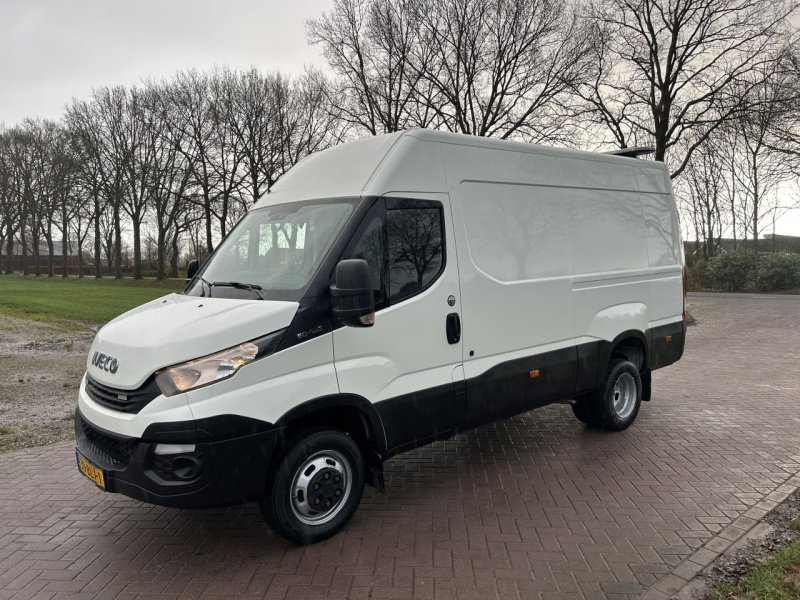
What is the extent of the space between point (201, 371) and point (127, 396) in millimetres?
534

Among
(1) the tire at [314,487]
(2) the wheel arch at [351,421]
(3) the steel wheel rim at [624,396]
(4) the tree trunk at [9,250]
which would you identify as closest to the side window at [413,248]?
(2) the wheel arch at [351,421]

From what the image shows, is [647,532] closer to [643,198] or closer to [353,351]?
[353,351]

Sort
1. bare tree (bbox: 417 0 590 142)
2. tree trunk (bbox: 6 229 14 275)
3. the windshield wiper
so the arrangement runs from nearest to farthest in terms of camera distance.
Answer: the windshield wiper
bare tree (bbox: 417 0 590 142)
tree trunk (bbox: 6 229 14 275)

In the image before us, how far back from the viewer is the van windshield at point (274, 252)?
→ 144 inches

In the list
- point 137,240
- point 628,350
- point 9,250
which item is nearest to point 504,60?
point 628,350

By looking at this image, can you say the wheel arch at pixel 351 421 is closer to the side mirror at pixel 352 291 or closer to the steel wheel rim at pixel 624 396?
the side mirror at pixel 352 291

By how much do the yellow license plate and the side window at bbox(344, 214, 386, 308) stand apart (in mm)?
1975

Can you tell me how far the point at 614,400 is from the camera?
5.91m

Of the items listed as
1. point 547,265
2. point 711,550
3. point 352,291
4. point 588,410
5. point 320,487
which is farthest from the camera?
point 588,410

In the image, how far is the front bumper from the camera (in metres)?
3.14

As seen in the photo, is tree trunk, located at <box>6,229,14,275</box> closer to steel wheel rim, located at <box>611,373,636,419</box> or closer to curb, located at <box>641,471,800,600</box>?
steel wheel rim, located at <box>611,373,636,419</box>

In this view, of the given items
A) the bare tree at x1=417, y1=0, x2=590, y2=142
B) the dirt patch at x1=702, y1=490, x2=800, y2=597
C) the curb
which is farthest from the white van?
the bare tree at x1=417, y1=0, x2=590, y2=142

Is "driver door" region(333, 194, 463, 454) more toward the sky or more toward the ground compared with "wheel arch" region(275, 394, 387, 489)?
more toward the sky

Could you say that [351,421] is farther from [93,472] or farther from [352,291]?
[93,472]
